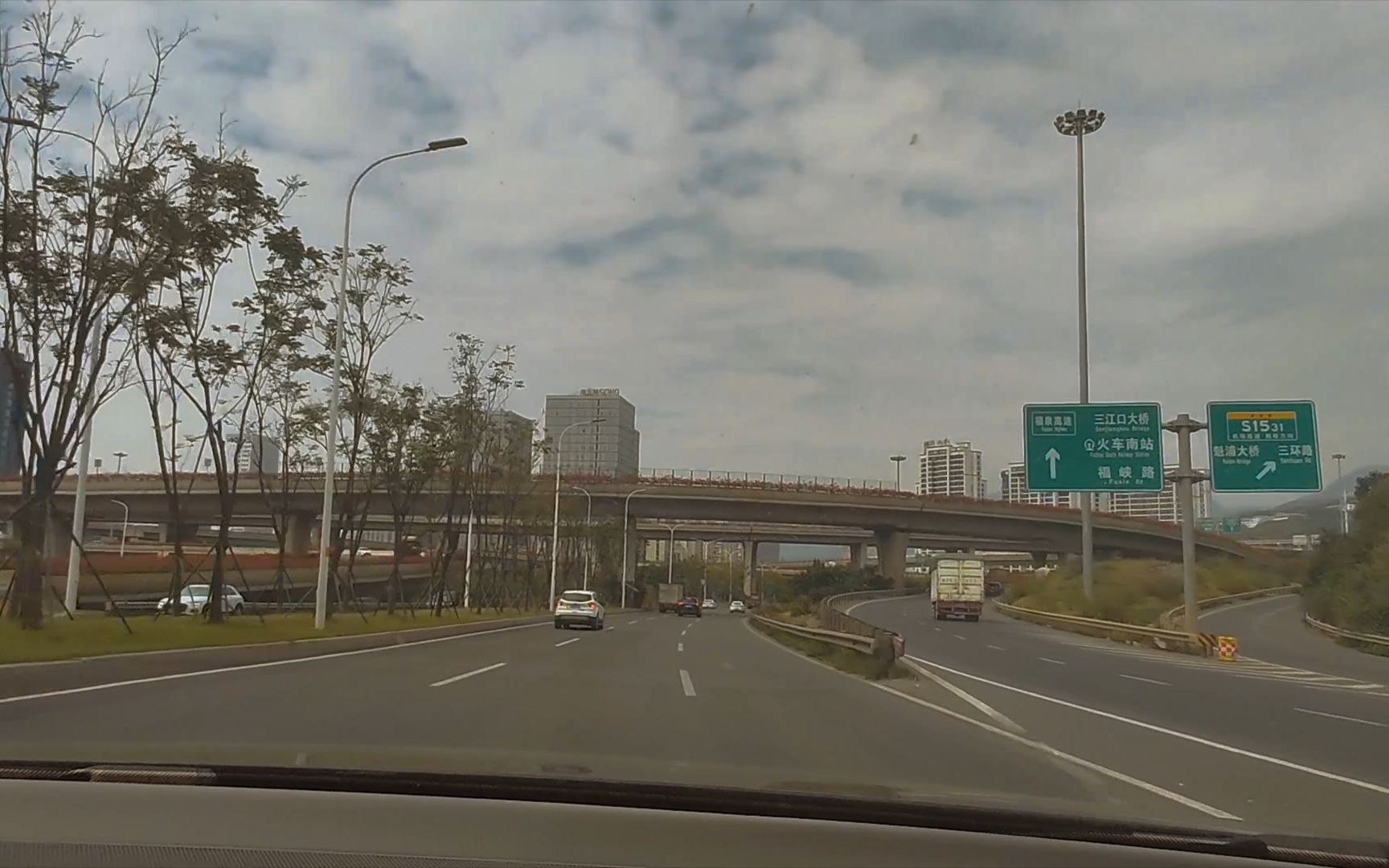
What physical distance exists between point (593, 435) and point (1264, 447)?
3863 cm

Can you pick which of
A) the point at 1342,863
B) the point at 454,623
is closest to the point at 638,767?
the point at 1342,863

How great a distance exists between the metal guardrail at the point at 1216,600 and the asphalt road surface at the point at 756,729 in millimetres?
23543

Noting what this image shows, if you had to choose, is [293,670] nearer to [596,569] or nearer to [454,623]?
[454,623]

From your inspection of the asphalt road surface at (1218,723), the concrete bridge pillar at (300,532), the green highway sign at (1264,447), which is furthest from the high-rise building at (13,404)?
the concrete bridge pillar at (300,532)

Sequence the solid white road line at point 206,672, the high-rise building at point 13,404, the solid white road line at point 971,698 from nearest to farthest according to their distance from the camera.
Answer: the solid white road line at point 206,672
the solid white road line at point 971,698
the high-rise building at point 13,404

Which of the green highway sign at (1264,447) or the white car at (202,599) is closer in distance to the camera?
the green highway sign at (1264,447)

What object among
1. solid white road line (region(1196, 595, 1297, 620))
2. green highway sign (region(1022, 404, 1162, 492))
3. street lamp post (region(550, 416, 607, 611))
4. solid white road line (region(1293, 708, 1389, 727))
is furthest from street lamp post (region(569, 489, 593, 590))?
solid white road line (region(1293, 708, 1389, 727))

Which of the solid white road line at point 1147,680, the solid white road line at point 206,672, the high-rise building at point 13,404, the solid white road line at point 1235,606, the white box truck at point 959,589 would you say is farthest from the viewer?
the solid white road line at point 1235,606

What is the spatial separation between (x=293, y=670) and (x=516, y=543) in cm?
4067

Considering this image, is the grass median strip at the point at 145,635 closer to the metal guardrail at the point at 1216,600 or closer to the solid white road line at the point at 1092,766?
the solid white road line at the point at 1092,766

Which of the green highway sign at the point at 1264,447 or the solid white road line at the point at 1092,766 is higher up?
the green highway sign at the point at 1264,447

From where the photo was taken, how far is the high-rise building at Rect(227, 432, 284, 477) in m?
28.6

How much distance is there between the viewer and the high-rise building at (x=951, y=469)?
87188 mm

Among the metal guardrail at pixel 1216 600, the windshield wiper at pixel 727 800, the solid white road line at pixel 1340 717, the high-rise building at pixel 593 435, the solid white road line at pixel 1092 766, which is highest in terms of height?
the high-rise building at pixel 593 435
